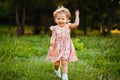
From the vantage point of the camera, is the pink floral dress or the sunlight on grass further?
the sunlight on grass

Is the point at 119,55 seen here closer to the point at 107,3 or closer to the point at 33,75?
the point at 33,75

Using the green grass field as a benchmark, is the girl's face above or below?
above

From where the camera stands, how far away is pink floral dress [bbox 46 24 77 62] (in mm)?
8852

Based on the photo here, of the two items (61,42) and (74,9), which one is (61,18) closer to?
(61,42)

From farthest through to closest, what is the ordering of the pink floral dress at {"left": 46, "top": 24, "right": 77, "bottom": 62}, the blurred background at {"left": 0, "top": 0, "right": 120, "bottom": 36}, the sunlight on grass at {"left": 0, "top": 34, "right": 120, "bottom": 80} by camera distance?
the blurred background at {"left": 0, "top": 0, "right": 120, "bottom": 36} → the sunlight on grass at {"left": 0, "top": 34, "right": 120, "bottom": 80} → the pink floral dress at {"left": 46, "top": 24, "right": 77, "bottom": 62}

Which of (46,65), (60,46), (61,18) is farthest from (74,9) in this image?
(60,46)

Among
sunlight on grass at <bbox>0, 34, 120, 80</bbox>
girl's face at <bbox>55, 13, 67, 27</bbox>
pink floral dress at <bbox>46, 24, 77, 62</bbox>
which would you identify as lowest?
sunlight on grass at <bbox>0, 34, 120, 80</bbox>

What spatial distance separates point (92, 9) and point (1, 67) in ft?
68.6

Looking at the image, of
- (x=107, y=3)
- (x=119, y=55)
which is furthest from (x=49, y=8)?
(x=119, y=55)

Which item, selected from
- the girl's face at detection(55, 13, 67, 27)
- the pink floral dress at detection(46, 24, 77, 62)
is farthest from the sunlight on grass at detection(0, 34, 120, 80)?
the girl's face at detection(55, 13, 67, 27)

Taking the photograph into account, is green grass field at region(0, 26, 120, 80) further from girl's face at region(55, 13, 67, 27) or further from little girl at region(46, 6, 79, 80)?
girl's face at region(55, 13, 67, 27)

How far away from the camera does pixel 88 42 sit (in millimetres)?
16438

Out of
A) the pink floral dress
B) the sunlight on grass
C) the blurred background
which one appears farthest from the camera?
the blurred background

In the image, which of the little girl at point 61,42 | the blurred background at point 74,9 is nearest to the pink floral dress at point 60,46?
the little girl at point 61,42
